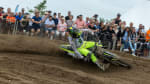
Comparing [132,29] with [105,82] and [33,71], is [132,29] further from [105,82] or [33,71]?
[33,71]

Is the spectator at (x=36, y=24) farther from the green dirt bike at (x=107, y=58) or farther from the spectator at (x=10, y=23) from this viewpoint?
the green dirt bike at (x=107, y=58)

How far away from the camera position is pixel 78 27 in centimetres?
1185

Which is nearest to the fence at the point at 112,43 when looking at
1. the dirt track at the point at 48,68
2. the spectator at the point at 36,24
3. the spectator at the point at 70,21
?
the spectator at the point at 36,24

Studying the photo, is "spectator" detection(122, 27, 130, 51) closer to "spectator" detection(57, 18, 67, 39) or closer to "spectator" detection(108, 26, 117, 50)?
"spectator" detection(108, 26, 117, 50)

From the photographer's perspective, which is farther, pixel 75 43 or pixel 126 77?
pixel 75 43

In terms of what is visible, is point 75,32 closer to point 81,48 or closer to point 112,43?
point 81,48

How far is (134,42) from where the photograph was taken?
1176 cm

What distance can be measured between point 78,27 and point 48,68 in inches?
224

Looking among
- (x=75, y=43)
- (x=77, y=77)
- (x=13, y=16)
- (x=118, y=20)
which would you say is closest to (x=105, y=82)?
(x=77, y=77)

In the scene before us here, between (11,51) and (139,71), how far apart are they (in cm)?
601

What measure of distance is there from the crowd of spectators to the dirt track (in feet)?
5.15

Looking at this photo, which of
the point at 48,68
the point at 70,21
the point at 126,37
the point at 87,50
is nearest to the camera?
the point at 48,68

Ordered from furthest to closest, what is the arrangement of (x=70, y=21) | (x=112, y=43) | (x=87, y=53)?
(x=70, y=21)
(x=112, y=43)
(x=87, y=53)

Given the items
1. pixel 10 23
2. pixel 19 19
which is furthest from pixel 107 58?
pixel 10 23
